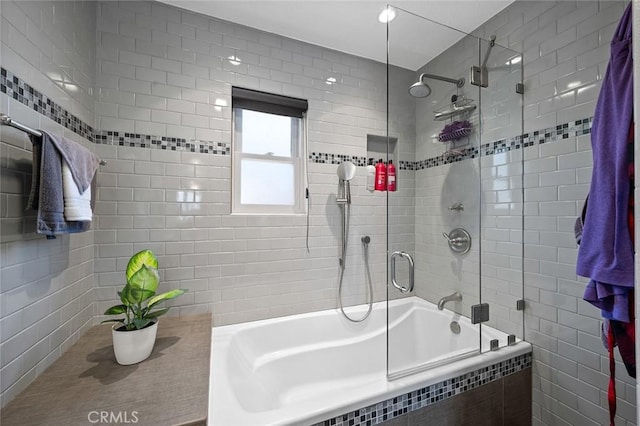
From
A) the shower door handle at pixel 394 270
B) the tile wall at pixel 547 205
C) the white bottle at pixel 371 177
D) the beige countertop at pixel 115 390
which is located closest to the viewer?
the beige countertop at pixel 115 390

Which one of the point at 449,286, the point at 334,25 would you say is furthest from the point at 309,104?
the point at 449,286

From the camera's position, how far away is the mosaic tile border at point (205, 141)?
1.20m

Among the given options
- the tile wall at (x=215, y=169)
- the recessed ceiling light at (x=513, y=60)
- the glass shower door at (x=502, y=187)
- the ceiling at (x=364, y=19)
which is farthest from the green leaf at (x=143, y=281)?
the recessed ceiling light at (x=513, y=60)

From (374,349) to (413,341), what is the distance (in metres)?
0.60

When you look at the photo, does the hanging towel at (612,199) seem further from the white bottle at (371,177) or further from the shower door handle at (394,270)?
the white bottle at (371,177)

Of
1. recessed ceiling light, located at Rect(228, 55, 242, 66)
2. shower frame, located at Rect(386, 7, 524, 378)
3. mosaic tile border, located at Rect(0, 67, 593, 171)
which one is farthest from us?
recessed ceiling light, located at Rect(228, 55, 242, 66)

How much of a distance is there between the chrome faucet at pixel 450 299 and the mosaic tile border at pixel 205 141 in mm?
820

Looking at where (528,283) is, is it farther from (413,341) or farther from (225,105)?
(225,105)

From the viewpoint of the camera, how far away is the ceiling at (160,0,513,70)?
5.09ft

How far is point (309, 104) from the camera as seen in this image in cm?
207

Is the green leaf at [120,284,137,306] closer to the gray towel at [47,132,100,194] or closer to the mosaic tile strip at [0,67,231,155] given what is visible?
the gray towel at [47,132,100,194]

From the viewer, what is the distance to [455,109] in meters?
1.65

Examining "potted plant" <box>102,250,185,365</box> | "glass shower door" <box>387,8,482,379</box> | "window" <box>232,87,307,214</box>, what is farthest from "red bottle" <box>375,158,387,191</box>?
"potted plant" <box>102,250,185,365</box>

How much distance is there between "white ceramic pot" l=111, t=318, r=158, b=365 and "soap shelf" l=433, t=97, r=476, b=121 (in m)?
1.97
